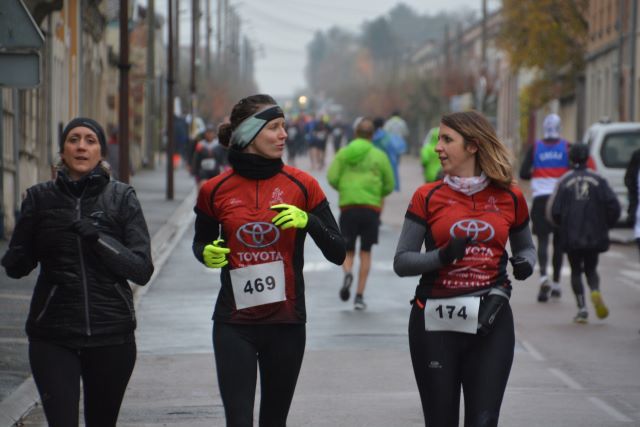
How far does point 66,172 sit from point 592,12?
53150mm

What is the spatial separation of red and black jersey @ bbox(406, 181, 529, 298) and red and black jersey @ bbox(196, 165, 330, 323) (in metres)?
0.48

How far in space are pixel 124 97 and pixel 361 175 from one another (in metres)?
9.93

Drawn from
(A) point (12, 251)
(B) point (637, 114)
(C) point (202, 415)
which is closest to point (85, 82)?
(B) point (637, 114)

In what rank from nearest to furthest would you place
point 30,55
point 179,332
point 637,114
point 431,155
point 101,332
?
point 101,332 < point 30,55 < point 179,332 < point 431,155 < point 637,114

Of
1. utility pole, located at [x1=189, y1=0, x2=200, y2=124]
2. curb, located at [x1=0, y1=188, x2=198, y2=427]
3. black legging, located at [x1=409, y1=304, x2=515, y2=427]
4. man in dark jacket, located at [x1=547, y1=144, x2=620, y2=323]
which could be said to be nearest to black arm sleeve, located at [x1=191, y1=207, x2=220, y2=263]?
black legging, located at [x1=409, y1=304, x2=515, y2=427]

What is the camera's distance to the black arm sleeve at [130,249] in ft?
21.4

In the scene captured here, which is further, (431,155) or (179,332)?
(431,155)

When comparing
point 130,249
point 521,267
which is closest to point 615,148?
point 521,267

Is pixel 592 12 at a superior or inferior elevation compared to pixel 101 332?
superior

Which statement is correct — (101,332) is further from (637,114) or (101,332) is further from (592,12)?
(592,12)

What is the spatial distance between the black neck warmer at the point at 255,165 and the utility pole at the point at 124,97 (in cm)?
1749

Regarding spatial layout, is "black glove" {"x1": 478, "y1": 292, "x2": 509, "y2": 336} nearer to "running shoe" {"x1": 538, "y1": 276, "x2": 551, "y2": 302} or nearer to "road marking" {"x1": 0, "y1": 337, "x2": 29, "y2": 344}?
"road marking" {"x1": 0, "y1": 337, "x2": 29, "y2": 344}

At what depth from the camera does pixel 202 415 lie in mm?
9820

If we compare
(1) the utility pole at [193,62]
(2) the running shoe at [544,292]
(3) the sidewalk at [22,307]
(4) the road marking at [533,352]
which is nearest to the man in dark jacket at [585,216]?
(4) the road marking at [533,352]
